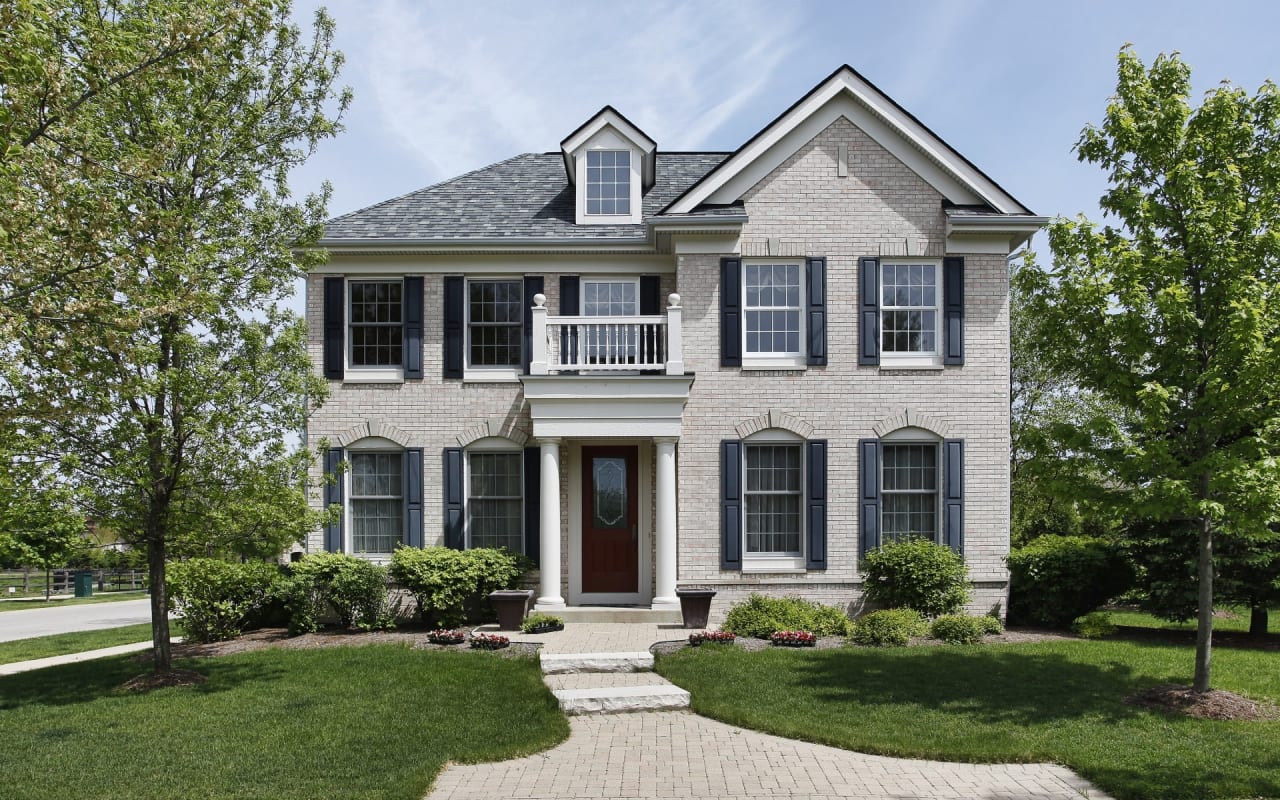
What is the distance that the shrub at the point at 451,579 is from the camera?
46.5 feet

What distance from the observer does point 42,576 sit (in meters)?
35.9

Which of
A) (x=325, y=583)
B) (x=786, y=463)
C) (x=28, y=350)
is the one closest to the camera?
(x=28, y=350)

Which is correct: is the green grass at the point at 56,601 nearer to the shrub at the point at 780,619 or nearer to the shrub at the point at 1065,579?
the shrub at the point at 780,619

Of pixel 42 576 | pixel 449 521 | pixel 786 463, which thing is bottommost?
pixel 42 576

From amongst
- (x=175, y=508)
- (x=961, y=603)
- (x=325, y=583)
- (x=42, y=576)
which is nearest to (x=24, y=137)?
(x=175, y=508)

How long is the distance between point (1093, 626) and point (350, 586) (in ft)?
38.7

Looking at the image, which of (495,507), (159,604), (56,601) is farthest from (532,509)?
(56,601)

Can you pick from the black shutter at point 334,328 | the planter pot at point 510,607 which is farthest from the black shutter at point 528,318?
the planter pot at point 510,607

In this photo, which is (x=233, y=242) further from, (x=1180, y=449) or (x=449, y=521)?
(x=1180, y=449)

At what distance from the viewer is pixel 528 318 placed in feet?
52.5

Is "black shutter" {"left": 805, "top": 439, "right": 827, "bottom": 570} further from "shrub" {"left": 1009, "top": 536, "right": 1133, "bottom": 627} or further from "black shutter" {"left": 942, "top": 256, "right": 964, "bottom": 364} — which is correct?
"shrub" {"left": 1009, "top": 536, "right": 1133, "bottom": 627}

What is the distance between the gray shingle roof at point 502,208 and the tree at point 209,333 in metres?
4.63

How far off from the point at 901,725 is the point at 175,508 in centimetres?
868

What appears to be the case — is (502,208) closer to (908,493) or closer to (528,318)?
(528,318)
